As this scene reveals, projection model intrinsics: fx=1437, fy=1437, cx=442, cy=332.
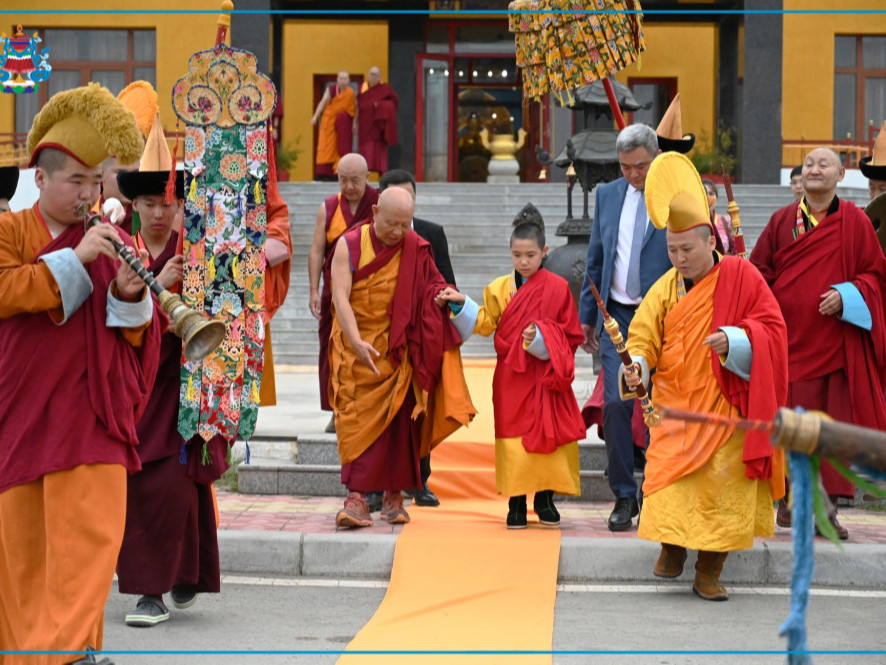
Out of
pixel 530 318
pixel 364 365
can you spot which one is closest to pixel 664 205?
pixel 530 318

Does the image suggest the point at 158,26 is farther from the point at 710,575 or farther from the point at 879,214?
the point at 710,575

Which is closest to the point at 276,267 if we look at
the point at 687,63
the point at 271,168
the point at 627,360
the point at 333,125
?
the point at 271,168

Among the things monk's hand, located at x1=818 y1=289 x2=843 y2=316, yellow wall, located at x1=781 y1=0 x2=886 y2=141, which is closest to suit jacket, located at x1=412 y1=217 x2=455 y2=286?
monk's hand, located at x1=818 y1=289 x2=843 y2=316

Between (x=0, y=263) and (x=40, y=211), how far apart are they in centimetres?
23

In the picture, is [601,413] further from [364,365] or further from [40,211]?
[40,211]

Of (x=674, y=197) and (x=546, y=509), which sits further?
(x=546, y=509)

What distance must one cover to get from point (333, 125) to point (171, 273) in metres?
17.2

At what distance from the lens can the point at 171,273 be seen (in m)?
5.56

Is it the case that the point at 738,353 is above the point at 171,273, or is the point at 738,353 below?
below

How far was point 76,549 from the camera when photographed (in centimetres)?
430

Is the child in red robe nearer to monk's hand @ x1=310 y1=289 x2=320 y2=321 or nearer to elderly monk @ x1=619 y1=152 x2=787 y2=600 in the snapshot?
elderly monk @ x1=619 y1=152 x2=787 y2=600

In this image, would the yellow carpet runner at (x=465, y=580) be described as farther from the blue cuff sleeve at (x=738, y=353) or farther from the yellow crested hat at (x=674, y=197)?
the yellow crested hat at (x=674, y=197)

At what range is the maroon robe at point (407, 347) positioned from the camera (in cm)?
695

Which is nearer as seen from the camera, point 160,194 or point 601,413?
point 160,194
